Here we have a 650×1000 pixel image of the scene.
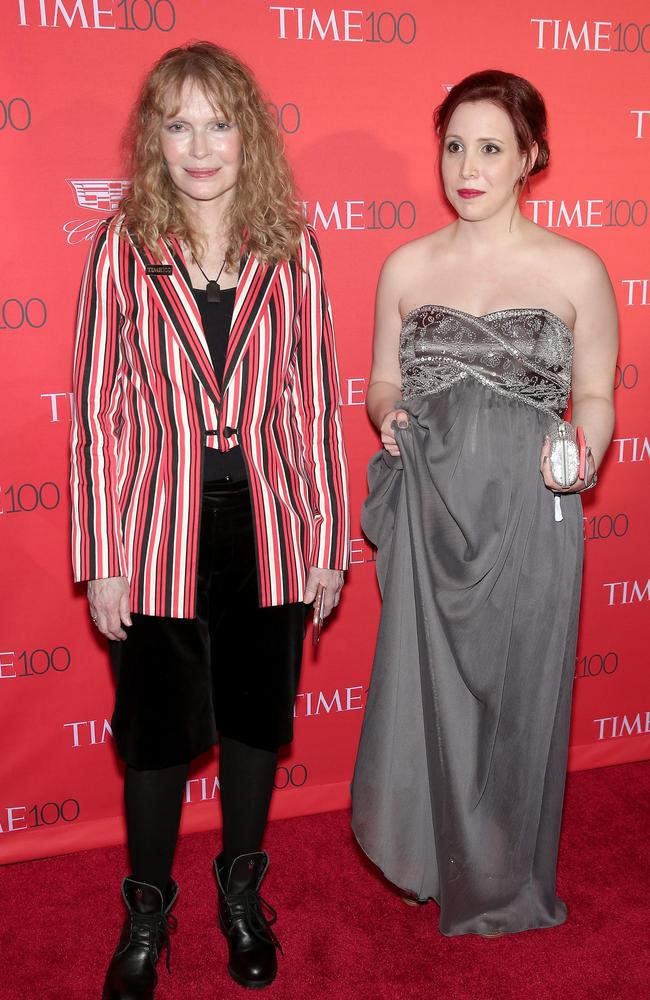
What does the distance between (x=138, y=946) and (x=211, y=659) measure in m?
0.66

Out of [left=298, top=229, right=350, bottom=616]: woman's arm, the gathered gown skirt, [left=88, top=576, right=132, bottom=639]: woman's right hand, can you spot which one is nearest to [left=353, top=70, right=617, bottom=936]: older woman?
the gathered gown skirt

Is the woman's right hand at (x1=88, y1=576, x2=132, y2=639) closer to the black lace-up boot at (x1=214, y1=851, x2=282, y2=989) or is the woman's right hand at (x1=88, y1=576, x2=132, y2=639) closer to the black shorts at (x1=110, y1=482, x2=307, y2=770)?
the black shorts at (x1=110, y1=482, x2=307, y2=770)

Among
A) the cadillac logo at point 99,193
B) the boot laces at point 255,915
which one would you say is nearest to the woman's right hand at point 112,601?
the boot laces at point 255,915

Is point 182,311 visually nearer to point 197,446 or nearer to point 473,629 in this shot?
point 197,446

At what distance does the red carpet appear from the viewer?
2.20 m

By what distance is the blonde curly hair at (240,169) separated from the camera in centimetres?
189

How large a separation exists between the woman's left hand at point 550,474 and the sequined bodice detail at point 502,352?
0.15m

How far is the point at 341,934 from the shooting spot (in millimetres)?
2377

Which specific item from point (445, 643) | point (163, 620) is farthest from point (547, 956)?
point (163, 620)

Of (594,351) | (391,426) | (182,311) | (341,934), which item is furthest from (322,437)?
(341,934)

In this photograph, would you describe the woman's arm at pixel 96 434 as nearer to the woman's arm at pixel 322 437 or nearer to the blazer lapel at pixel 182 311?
the blazer lapel at pixel 182 311

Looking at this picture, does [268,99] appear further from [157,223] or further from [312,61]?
[157,223]

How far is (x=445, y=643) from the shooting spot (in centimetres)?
222

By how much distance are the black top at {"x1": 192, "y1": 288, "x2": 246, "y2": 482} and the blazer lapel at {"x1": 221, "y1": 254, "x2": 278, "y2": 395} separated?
0.01m
